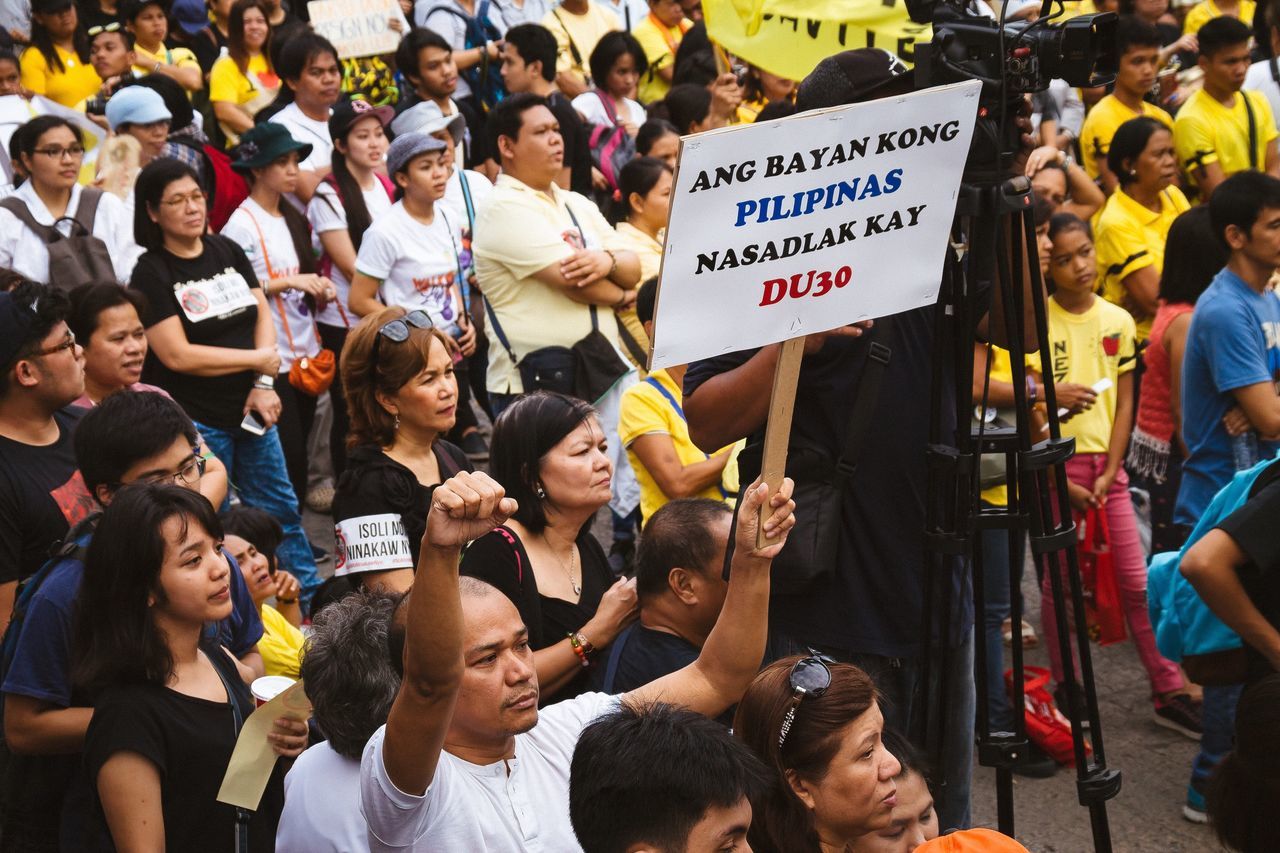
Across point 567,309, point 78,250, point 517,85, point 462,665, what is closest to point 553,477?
point 462,665

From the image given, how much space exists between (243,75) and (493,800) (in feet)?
24.0

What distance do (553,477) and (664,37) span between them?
7.42m

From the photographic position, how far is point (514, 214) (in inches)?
239

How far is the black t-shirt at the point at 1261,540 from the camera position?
11.7 feet

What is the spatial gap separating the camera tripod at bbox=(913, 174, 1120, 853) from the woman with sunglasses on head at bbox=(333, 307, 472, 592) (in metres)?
1.58

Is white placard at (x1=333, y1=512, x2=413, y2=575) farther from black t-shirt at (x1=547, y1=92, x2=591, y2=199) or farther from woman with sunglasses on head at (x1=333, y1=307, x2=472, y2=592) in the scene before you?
black t-shirt at (x1=547, y1=92, x2=591, y2=199)

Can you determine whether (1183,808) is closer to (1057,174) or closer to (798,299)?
(798,299)

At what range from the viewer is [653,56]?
34.3 feet

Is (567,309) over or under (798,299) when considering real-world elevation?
under

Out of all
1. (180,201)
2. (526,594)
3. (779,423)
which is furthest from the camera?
(180,201)

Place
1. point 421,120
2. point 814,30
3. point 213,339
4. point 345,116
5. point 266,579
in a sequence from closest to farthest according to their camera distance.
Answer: point 814,30, point 266,579, point 213,339, point 345,116, point 421,120

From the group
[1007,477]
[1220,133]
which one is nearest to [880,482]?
[1007,477]

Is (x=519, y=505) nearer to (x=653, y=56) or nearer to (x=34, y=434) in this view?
(x=34, y=434)

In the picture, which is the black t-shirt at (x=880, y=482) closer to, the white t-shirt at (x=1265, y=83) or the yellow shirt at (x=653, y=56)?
the white t-shirt at (x=1265, y=83)
